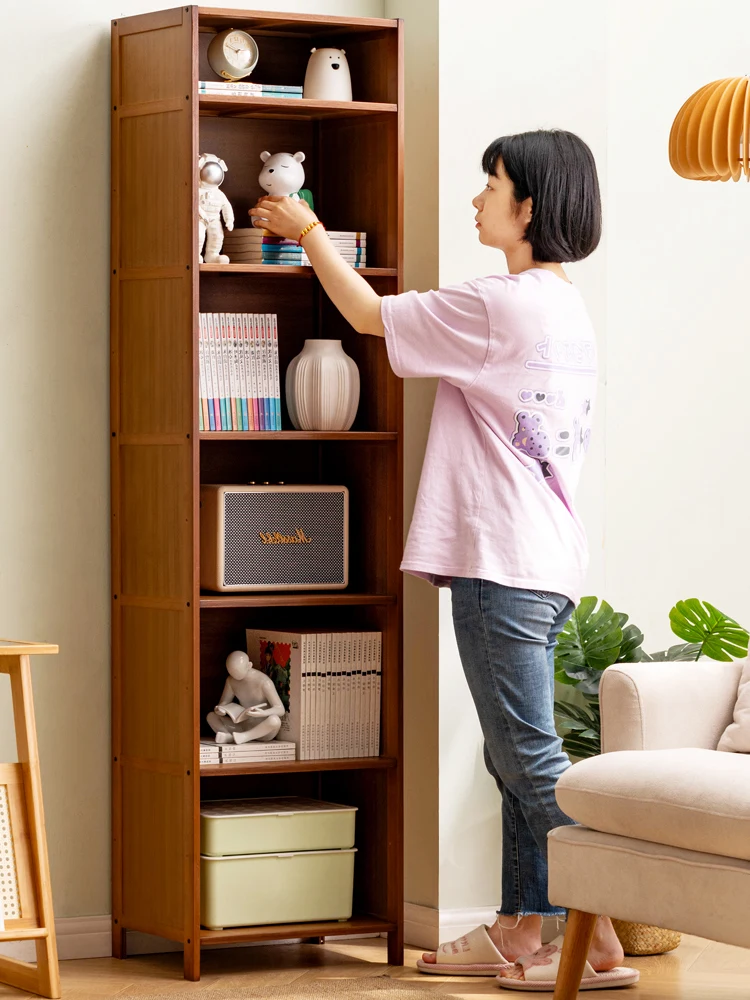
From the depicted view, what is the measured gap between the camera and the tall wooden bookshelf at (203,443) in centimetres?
295

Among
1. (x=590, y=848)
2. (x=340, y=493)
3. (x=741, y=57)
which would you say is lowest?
(x=590, y=848)

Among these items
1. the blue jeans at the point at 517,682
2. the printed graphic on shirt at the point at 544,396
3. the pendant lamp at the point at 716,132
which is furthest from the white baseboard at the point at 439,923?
the pendant lamp at the point at 716,132

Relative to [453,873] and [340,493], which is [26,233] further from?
[453,873]

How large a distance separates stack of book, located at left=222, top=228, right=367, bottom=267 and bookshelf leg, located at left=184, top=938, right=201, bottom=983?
1.38 meters

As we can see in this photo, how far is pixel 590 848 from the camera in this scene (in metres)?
2.54

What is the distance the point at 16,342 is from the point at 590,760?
1.47 m

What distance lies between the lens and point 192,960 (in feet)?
9.63

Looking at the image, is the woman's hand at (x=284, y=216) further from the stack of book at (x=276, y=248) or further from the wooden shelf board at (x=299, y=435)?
the wooden shelf board at (x=299, y=435)

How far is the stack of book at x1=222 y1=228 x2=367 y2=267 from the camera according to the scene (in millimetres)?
3078

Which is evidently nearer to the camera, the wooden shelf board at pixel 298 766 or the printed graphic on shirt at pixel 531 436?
the printed graphic on shirt at pixel 531 436

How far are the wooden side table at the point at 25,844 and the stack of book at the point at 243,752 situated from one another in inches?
13.4

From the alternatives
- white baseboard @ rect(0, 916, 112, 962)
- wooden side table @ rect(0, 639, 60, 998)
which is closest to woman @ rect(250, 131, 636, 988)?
wooden side table @ rect(0, 639, 60, 998)

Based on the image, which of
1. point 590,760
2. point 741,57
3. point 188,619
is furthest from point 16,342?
point 741,57

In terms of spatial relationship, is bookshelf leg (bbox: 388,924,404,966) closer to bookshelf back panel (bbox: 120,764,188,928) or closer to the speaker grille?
bookshelf back panel (bbox: 120,764,188,928)
